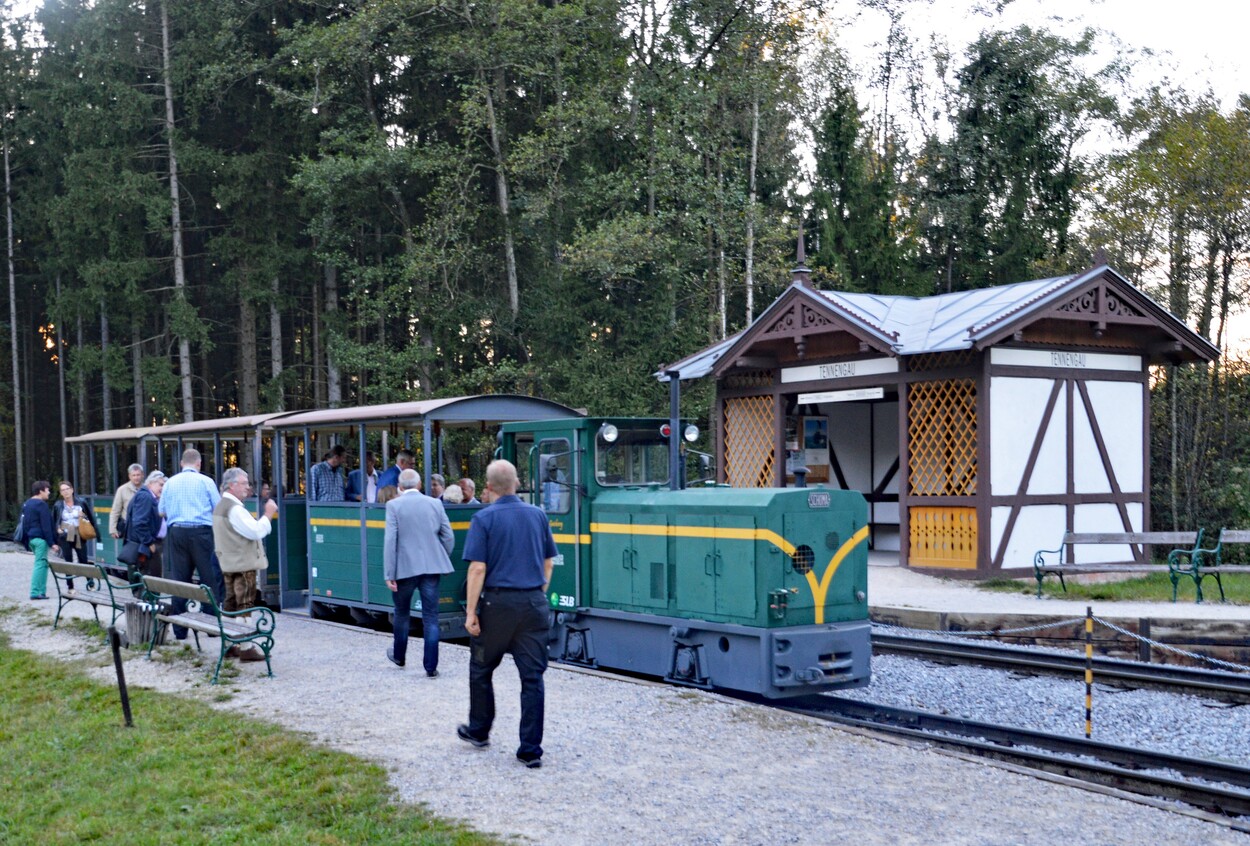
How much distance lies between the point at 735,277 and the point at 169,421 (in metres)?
16.2

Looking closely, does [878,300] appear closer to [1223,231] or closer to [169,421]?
[1223,231]

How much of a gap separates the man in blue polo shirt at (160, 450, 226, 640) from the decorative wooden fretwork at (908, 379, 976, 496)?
10.6 meters

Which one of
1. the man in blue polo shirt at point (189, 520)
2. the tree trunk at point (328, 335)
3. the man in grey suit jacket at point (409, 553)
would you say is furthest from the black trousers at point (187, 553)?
the tree trunk at point (328, 335)

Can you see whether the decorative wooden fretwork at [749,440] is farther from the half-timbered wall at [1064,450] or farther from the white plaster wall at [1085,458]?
the white plaster wall at [1085,458]

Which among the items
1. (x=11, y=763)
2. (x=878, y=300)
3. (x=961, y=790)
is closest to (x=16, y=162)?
(x=878, y=300)

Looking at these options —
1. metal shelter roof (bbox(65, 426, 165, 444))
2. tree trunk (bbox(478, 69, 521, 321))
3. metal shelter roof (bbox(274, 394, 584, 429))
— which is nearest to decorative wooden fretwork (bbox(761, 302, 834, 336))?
metal shelter roof (bbox(274, 394, 584, 429))

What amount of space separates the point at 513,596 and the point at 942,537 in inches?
479

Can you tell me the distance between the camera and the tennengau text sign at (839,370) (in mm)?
18984

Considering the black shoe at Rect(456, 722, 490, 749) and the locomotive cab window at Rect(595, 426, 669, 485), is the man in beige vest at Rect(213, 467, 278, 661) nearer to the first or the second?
the locomotive cab window at Rect(595, 426, 669, 485)

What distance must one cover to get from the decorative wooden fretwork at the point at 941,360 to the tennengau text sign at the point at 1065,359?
1.31ft

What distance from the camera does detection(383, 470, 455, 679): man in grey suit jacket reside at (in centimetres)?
1082

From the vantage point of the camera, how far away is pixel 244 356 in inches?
1350

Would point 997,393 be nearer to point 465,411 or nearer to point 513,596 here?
point 465,411

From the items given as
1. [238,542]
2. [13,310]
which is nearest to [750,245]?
[238,542]
